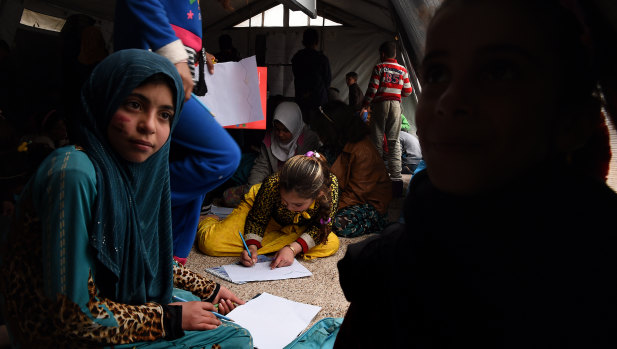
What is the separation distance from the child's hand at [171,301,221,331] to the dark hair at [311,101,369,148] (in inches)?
98.1

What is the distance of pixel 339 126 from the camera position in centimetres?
363

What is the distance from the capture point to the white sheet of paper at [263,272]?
2123 millimetres

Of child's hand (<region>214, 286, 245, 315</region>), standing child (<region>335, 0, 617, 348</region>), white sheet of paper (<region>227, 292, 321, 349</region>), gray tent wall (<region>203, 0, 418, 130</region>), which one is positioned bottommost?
white sheet of paper (<region>227, 292, 321, 349</region>)

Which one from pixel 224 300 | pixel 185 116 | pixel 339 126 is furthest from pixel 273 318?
pixel 339 126

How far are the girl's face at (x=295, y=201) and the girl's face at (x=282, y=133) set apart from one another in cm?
166

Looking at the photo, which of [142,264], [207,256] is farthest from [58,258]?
[207,256]

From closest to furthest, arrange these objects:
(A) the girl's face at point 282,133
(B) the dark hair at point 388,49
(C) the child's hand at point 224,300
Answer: (C) the child's hand at point 224,300 < (A) the girl's face at point 282,133 < (B) the dark hair at point 388,49

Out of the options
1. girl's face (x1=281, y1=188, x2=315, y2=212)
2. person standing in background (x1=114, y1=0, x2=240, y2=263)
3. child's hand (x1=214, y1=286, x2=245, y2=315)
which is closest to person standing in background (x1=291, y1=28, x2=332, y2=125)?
girl's face (x1=281, y1=188, x2=315, y2=212)

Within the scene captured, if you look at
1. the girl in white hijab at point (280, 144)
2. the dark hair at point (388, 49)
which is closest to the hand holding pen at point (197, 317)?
the girl in white hijab at point (280, 144)

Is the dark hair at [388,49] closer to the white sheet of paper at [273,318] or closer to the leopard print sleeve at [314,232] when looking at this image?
the leopard print sleeve at [314,232]

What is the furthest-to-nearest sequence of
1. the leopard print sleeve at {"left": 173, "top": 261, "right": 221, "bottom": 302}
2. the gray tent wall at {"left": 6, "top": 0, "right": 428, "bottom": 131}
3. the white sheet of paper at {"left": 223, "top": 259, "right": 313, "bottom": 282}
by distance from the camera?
the gray tent wall at {"left": 6, "top": 0, "right": 428, "bottom": 131}
the white sheet of paper at {"left": 223, "top": 259, "right": 313, "bottom": 282}
the leopard print sleeve at {"left": 173, "top": 261, "right": 221, "bottom": 302}

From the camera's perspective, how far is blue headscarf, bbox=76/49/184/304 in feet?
3.17

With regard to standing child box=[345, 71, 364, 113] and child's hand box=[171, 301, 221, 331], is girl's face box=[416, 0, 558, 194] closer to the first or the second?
child's hand box=[171, 301, 221, 331]

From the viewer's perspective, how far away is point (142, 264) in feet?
3.55
